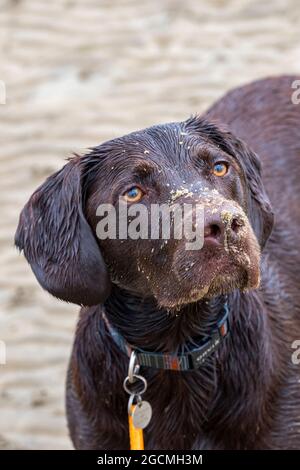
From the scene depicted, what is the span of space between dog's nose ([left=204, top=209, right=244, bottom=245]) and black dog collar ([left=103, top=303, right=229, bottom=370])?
25.7 inches

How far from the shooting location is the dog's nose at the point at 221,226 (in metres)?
3.71

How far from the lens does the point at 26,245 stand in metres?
4.19

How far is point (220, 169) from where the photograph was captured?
4.09 meters

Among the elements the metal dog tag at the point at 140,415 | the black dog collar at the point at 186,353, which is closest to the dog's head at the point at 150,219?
the black dog collar at the point at 186,353

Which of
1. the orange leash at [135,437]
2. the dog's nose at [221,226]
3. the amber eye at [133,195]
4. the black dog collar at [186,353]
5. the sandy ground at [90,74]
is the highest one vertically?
the sandy ground at [90,74]

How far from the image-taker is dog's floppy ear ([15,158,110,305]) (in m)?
4.05

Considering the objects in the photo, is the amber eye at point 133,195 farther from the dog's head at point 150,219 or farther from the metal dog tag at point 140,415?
the metal dog tag at point 140,415

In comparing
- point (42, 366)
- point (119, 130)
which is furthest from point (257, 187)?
point (119, 130)

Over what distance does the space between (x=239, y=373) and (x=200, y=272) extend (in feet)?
2.51

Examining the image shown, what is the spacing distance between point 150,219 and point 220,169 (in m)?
0.34

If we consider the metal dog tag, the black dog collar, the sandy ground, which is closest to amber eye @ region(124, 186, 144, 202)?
the black dog collar

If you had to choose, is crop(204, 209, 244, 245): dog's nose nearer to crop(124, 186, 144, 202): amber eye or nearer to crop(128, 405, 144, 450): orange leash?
crop(124, 186, 144, 202): amber eye

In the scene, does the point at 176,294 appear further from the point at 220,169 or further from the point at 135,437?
the point at 135,437

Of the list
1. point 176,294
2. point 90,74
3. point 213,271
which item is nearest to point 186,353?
point 176,294
